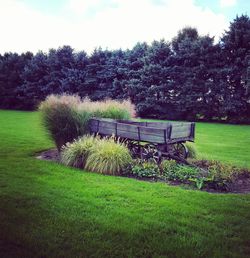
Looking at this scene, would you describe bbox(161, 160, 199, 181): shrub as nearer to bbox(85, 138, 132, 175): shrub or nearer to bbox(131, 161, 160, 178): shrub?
bbox(131, 161, 160, 178): shrub

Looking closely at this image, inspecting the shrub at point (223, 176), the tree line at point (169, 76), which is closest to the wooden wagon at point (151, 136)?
the shrub at point (223, 176)

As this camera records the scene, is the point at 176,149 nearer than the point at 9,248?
No

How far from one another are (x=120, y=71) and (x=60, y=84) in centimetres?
758

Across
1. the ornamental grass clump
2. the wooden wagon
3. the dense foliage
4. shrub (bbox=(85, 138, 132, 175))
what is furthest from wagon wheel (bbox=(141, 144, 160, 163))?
the ornamental grass clump

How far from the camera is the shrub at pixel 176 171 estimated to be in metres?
6.86

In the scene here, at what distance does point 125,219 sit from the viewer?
173 inches

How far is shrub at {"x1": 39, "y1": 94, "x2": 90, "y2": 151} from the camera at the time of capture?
9117mm

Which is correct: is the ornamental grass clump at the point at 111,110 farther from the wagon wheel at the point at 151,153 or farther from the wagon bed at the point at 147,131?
the wagon wheel at the point at 151,153

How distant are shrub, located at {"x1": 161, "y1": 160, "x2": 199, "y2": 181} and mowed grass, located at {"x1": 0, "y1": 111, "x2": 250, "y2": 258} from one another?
617mm

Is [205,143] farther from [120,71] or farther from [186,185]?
[120,71]

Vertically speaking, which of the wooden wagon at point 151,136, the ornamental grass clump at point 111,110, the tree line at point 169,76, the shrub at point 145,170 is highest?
the tree line at point 169,76

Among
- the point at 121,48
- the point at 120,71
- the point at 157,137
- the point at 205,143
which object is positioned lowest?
the point at 205,143

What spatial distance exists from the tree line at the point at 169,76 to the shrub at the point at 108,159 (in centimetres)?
1935

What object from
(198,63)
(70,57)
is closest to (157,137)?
(198,63)
